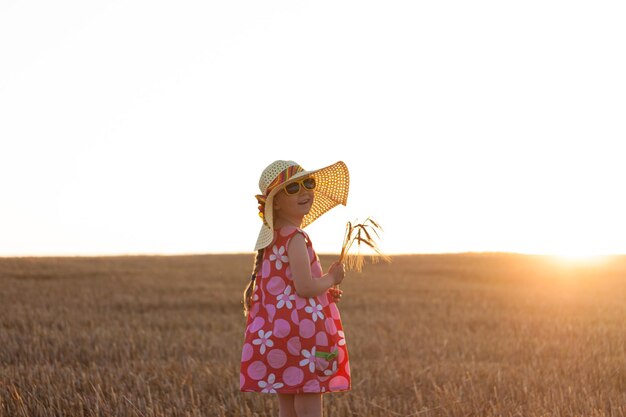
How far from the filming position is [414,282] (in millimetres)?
21219

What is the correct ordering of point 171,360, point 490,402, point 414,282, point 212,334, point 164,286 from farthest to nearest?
point 414,282, point 164,286, point 212,334, point 171,360, point 490,402

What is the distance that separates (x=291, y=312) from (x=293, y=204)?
2.15 feet

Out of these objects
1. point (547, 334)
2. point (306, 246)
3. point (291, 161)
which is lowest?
point (547, 334)

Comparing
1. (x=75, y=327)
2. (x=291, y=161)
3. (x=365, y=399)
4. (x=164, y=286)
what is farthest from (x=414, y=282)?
(x=291, y=161)

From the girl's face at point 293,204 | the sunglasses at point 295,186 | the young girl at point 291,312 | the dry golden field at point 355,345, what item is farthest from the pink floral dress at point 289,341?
the dry golden field at point 355,345

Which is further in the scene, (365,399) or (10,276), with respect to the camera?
(10,276)

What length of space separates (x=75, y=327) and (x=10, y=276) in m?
10.2

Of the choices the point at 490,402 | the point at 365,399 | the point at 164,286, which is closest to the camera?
the point at 490,402

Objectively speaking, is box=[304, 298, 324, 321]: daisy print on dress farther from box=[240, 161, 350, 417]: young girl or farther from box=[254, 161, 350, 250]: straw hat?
box=[254, 161, 350, 250]: straw hat

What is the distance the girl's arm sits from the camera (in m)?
4.27

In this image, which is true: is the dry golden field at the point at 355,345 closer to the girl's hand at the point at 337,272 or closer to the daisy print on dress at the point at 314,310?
the daisy print on dress at the point at 314,310

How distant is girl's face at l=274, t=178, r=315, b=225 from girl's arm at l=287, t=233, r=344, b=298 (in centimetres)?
22

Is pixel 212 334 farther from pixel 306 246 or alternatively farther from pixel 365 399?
pixel 306 246

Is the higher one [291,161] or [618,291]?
[291,161]
